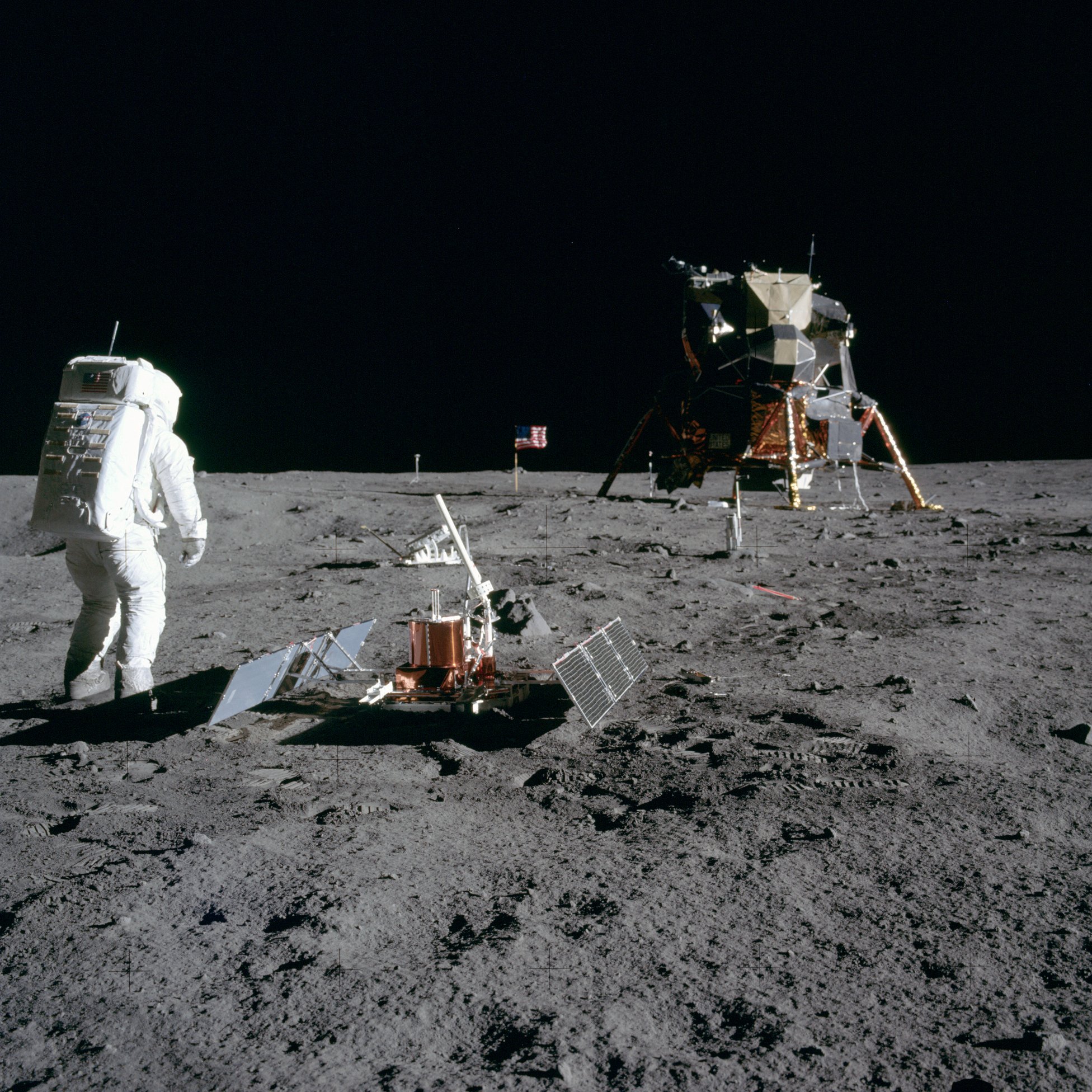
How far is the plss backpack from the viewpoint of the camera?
11.1ft

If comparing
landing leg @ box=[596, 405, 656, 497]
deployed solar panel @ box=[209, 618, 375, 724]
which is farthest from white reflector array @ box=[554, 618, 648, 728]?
landing leg @ box=[596, 405, 656, 497]

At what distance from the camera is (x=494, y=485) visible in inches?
471

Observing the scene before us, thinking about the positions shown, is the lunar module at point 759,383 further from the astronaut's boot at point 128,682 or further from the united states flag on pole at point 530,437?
the astronaut's boot at point 128,682

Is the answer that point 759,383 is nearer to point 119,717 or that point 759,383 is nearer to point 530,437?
point 530,437

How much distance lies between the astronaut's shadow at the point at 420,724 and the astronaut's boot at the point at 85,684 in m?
0.78

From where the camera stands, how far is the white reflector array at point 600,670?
2.96 m

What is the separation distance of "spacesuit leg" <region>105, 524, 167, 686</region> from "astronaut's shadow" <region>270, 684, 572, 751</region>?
1.90ft

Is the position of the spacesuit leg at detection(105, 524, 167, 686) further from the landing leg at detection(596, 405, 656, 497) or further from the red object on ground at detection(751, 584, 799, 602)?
the landing leg at detection(596, 405, 656, 497)

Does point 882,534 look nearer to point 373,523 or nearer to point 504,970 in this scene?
point 373,523

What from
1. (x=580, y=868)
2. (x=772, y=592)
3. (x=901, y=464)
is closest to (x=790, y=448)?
(x=901, y=464)

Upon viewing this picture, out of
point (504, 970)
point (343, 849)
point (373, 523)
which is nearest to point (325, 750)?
point (343, 849)

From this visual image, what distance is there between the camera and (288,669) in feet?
10.6

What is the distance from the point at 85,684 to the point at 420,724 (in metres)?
1.43

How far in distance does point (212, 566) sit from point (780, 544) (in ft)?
14.5
